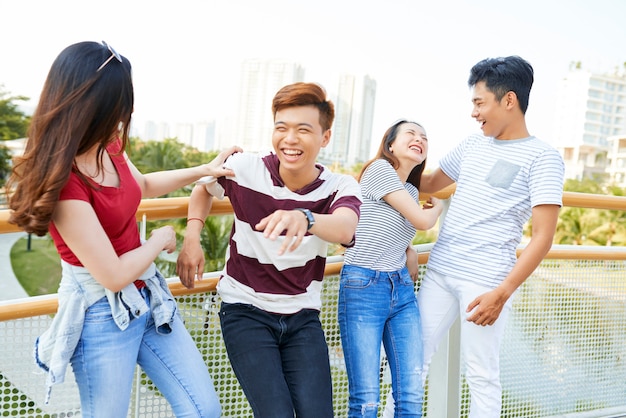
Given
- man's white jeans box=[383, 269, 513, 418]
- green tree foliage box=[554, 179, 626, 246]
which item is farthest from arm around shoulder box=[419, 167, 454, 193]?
green tree foliage box=[554, 179, 626, 246]

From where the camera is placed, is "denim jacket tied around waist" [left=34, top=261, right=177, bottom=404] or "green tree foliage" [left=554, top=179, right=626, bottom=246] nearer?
"denim jacket tied around waist" [left=34, top=261, right=177, bottom=404]

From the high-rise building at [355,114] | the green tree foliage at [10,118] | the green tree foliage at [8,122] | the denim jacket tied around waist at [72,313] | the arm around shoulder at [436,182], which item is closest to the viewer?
the denim jacket tied around waist at [72,313]

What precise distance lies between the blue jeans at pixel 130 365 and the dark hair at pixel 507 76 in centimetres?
154

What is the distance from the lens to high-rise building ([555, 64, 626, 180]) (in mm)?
96688

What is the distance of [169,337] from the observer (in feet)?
6.49

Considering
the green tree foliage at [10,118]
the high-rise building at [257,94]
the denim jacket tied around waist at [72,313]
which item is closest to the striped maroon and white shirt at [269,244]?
the denim jacket tied around waist at [72,313]

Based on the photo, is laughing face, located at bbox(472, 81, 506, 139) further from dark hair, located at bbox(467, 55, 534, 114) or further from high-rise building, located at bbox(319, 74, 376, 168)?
high-rise building, located at bbox(319, 74, 376, 168)

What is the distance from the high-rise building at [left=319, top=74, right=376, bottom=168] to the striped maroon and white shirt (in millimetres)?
80962

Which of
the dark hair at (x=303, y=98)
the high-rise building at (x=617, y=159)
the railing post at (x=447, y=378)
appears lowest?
the railing post at (x=447, y=378)

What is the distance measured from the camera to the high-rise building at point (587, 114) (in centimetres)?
9669

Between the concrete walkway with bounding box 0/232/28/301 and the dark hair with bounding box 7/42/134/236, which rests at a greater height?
the dark hair with bounding box 7/42/134/236

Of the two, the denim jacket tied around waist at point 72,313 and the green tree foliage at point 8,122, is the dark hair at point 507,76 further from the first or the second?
the green tree foliage at point 8,122

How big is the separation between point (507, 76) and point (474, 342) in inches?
42.2

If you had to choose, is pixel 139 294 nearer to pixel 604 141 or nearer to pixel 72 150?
pixel 72 150
